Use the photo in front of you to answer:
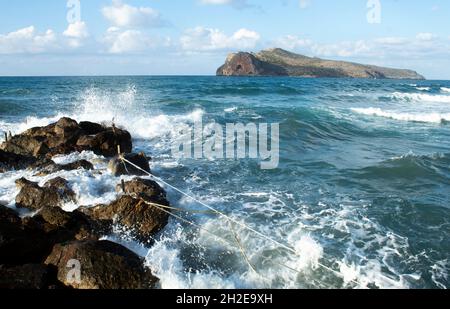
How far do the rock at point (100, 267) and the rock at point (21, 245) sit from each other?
0.51 m

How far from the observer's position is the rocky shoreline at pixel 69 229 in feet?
16.7

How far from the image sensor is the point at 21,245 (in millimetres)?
5746

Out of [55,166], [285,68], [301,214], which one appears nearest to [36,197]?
[55,166]

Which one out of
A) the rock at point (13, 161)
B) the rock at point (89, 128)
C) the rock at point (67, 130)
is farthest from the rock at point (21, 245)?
the rock at point (89, 128)

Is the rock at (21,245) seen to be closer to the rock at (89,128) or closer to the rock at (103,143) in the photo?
the rock at (103,143)

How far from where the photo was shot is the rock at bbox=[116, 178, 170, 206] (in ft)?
26.0

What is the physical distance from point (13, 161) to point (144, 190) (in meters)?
4.80

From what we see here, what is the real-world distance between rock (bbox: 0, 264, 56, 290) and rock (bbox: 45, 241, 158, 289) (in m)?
0.18

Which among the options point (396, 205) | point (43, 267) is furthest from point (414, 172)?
point (43, 267)

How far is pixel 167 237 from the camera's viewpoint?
7.10 m

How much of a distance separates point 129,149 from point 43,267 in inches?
305

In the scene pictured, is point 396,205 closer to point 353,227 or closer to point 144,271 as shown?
point 353,227

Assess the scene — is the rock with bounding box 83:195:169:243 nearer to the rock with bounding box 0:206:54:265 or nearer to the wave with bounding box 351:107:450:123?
the rock with bounding box 0:206:54:265
